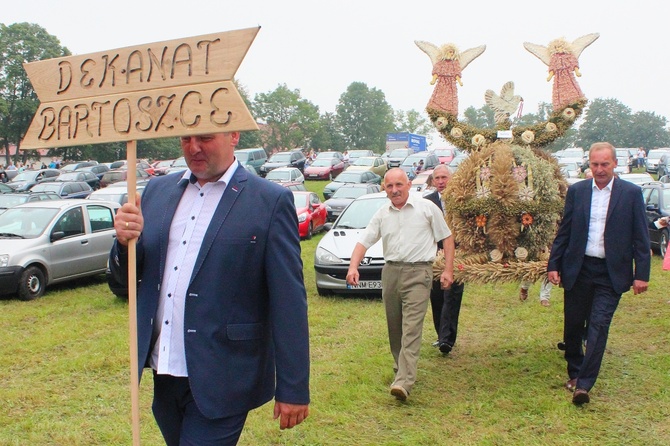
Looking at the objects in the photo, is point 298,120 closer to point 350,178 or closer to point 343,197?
point 350,178

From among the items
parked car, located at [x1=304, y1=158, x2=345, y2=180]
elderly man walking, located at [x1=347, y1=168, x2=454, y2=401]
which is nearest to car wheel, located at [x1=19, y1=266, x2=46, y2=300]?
elderly man walking, located at [x1=347, y1=168, x2=454, y2=401]

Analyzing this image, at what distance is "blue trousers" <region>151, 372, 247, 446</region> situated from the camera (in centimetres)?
279

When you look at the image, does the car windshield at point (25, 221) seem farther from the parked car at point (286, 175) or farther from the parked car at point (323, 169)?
the parked car at point (323, 169)

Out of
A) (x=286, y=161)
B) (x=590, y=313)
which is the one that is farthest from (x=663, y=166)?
(x=590, y=313)

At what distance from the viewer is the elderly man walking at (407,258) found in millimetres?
5820

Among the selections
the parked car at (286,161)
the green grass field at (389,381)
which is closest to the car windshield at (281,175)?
the parked car at (286,161)

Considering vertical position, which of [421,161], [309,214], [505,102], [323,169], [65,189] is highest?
[505,102]

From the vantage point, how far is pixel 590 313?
5.55 meters

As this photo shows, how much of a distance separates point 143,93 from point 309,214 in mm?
15272

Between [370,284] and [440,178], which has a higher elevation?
[440,178]

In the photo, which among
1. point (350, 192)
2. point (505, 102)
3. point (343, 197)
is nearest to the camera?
point (505, 102)

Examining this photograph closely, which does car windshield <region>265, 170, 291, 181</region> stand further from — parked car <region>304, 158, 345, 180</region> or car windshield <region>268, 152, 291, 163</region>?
car windshield <region>268, 152, 291, 163</region>

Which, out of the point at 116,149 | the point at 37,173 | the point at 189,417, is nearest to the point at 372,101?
the point at 116,149

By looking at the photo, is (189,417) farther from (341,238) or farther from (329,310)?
(341,238)
